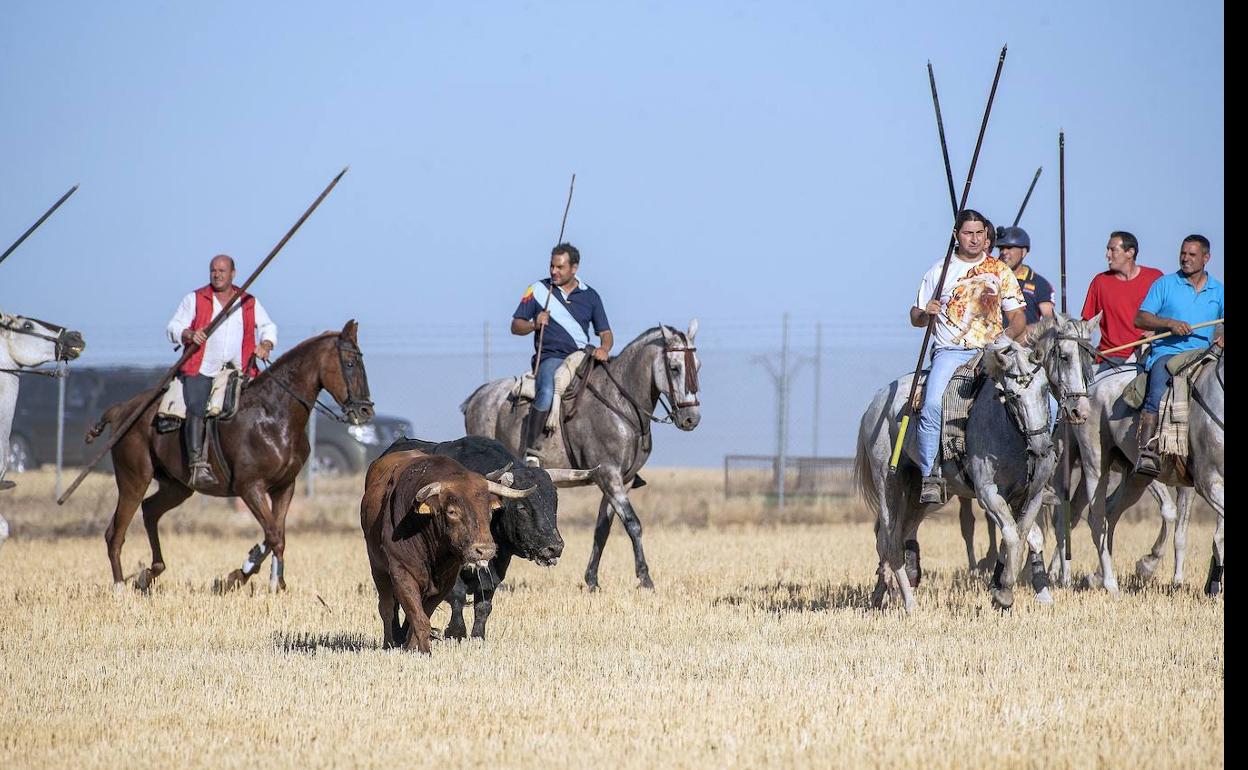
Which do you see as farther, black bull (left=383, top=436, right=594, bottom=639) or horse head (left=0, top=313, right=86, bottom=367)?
horse head (left=0, top=313, right=86, bottom=367)

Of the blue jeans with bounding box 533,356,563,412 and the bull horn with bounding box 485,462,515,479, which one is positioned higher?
the blue jeans with bounding box 533,356,563,412

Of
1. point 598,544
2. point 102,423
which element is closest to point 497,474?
point 598,544

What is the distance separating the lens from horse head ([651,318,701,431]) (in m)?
13.3

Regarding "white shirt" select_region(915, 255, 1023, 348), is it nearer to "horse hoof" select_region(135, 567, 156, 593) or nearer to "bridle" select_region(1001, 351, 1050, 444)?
"bridle" select_region(1001, 351, 1050, 444)

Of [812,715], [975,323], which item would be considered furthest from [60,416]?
[812,715]

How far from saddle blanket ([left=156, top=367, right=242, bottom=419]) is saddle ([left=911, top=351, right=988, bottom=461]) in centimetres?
571

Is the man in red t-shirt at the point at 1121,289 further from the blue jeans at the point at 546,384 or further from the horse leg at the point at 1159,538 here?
the blue jeans at the point at 546,384

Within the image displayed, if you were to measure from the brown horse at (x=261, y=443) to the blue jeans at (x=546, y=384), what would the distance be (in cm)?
164

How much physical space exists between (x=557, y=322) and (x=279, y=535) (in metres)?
3.20

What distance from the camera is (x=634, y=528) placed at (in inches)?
516

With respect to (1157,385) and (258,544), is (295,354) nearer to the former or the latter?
(258,544)

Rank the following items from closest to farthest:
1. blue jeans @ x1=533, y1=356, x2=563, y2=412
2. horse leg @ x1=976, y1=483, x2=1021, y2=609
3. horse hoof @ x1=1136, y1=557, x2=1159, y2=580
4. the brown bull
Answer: the brown bull < horse leg @ x1=976, y1=483, x2=1021, y2=609 < horse hoof @ x1=1136, y1=557, x2=1159, y2=580 < blue jeans @ x1=533, y1=356, x2=563, y2=412

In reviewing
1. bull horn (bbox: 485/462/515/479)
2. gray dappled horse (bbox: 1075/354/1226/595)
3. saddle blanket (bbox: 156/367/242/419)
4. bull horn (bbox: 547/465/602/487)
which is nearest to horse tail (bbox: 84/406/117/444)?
saddle blanket (bbox: 156/367/242/419)
